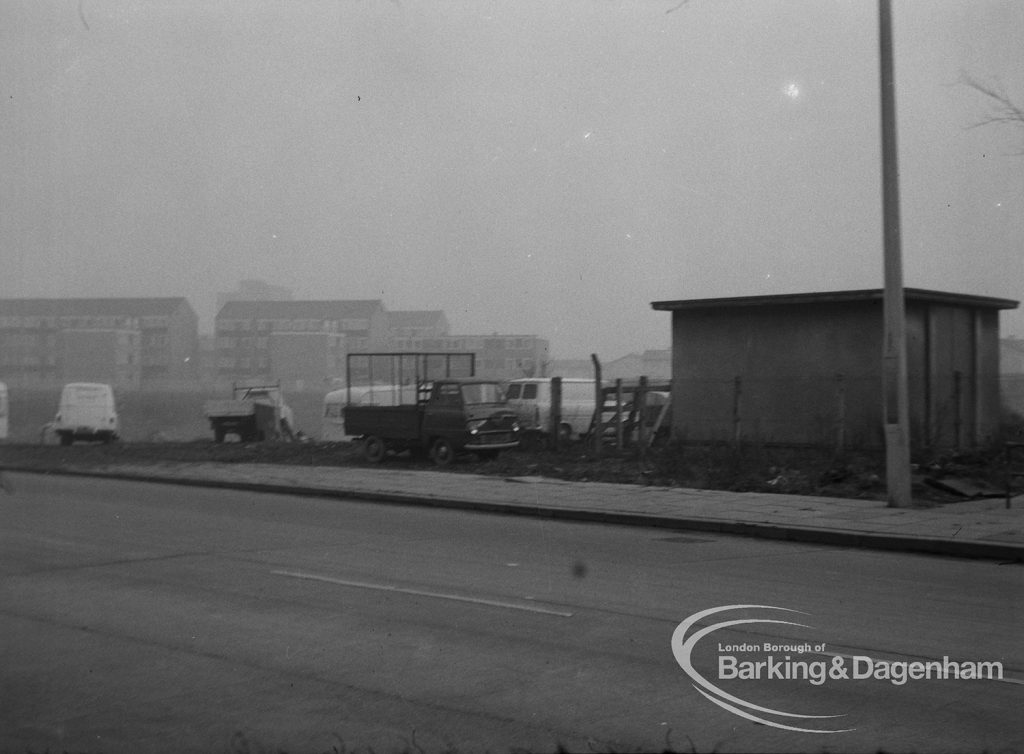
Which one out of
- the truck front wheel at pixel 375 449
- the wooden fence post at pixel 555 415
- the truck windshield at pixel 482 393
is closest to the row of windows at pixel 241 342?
the truck front wheel at pixel 375 449

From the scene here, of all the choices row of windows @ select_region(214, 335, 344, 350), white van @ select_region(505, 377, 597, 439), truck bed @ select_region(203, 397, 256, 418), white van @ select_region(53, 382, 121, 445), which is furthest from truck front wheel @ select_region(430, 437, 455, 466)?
white van @ select_region(53, 382, 121, 445)

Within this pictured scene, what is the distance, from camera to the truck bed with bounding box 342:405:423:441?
79.8 ft

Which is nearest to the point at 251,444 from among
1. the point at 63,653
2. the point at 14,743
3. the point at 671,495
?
the point at 671,495

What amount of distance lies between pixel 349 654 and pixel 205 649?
3.09 feet

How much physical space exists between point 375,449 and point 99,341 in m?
10.6

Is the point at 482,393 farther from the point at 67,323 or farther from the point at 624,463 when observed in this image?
the point at 67,323

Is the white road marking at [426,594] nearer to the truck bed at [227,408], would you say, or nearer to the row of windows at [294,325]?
the row of windows at [294,325]

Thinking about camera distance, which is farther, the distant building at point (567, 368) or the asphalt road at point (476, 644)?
the distant building at point (567, 368)

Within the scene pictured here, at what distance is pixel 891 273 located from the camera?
15156 millimetres

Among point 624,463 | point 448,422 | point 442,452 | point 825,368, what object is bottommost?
point 624,463

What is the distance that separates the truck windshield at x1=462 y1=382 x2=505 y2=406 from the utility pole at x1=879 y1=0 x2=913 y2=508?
10.7 metres

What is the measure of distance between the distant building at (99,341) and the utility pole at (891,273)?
418 inches

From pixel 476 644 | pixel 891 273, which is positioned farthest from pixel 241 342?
pixel 476 644

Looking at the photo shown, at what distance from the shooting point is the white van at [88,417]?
32.3 meters
